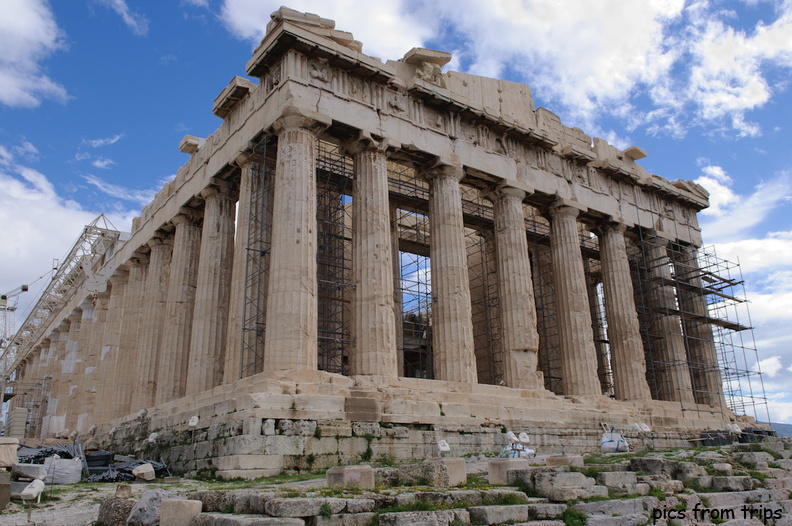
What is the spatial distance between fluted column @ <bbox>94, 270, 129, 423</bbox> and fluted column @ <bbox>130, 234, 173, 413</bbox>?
3.15 metres

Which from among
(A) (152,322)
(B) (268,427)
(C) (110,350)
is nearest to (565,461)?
(B) (268,427)

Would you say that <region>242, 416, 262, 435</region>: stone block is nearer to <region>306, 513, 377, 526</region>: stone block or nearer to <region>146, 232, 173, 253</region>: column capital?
<region>306, 513, 377, 526</region>: stone block

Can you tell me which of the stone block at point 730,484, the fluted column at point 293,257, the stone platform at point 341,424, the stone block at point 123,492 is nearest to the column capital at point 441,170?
the fluted column at point 293,257

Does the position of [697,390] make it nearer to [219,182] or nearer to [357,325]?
[357,325]

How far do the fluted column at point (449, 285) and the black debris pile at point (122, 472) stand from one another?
27.0 ft

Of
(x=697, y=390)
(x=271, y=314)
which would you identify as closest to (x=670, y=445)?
(x=697, y=390)

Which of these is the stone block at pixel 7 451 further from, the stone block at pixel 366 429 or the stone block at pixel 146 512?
the stone block at pixel 366 429

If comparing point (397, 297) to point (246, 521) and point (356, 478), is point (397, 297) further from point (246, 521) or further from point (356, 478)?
point (246, 521)

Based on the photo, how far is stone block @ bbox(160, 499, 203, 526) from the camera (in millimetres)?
7598

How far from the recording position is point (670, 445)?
22.5 meters

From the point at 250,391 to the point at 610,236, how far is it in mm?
17493

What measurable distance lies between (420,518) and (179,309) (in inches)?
736

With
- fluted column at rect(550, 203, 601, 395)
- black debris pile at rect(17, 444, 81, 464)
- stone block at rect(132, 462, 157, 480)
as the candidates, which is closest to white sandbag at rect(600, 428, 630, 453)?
fluted column at rect(550, 203, 601, 395)

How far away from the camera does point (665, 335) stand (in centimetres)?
2809
